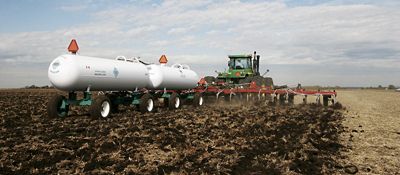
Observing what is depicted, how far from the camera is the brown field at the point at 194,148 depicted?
6.64 m

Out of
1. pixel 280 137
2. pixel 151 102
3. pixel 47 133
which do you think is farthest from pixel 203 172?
pixel 151 102

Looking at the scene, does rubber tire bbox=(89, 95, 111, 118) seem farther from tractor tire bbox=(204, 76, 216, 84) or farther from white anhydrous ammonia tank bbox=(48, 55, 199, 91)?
tractor tire bbox=(204, 76, 216, 84)

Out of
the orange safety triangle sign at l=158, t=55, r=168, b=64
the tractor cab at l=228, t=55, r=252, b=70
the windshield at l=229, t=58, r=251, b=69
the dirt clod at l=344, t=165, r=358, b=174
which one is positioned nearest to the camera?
the dirt clod at l=344, t=165, r=358, b=174

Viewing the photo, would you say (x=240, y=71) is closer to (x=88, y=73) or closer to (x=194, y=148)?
(x=88, y=73)

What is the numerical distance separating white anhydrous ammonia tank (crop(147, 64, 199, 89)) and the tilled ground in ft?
16.9

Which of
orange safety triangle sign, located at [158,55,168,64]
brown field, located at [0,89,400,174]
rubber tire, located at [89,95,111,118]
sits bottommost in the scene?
Answer: brown field, located at [0,89,400,174]

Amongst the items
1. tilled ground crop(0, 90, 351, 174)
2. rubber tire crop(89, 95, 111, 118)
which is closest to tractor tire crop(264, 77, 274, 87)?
tilled ground crop(0, 90, 351, 174)

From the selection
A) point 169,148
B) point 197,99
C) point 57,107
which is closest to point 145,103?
point 57,107

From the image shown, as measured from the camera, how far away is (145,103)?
1594 cm

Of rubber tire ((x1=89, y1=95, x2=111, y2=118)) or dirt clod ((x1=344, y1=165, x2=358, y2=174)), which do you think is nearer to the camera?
dirt clod ((x1=344, y1=165, x2=358, y2=174))

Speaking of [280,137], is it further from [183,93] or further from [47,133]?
[183,93]

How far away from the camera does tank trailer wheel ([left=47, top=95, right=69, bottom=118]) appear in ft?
44.2

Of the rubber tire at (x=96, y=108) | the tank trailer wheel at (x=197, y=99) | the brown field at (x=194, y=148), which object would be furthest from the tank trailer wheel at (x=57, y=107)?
the tank trailer wheel at (x=197, y=99)

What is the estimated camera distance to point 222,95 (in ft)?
75.8
